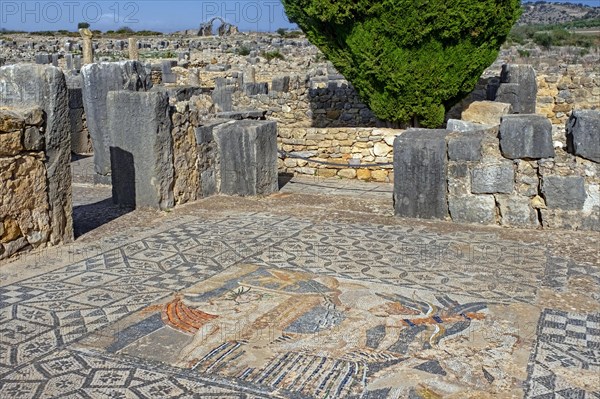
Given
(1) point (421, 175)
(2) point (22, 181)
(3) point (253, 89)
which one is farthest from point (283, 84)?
(2) point (22, 181)

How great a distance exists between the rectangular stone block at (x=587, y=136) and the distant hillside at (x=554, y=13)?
11007 cm

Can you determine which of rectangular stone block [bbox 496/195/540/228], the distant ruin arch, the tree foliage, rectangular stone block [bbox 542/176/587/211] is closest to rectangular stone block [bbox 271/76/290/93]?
the tree foliage

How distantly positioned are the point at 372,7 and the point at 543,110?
7.98 meters

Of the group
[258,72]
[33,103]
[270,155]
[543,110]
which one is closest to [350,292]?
[33,103]

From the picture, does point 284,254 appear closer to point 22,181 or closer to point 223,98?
point 22,181

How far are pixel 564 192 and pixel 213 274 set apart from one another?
4124 millimetres

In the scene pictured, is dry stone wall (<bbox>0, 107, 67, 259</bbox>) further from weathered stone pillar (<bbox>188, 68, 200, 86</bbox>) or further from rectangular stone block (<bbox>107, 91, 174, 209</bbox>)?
weathered stone pillar (<bbox>188, 68, 200, 86</bbox>)

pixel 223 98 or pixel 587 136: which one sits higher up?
pixel 223 98

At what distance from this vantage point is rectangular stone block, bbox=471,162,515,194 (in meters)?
8.13

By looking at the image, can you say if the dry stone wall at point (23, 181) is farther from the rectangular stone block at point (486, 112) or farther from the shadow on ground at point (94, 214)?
the rectangular stone block at point (486, 112)

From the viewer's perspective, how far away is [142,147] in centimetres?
908

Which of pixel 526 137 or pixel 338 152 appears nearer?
pixel 526 137

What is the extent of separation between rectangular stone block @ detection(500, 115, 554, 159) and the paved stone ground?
90cm

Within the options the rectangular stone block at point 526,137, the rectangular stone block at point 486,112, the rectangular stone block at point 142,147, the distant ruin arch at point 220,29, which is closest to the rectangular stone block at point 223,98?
the rectangular stone block at point 486,112
